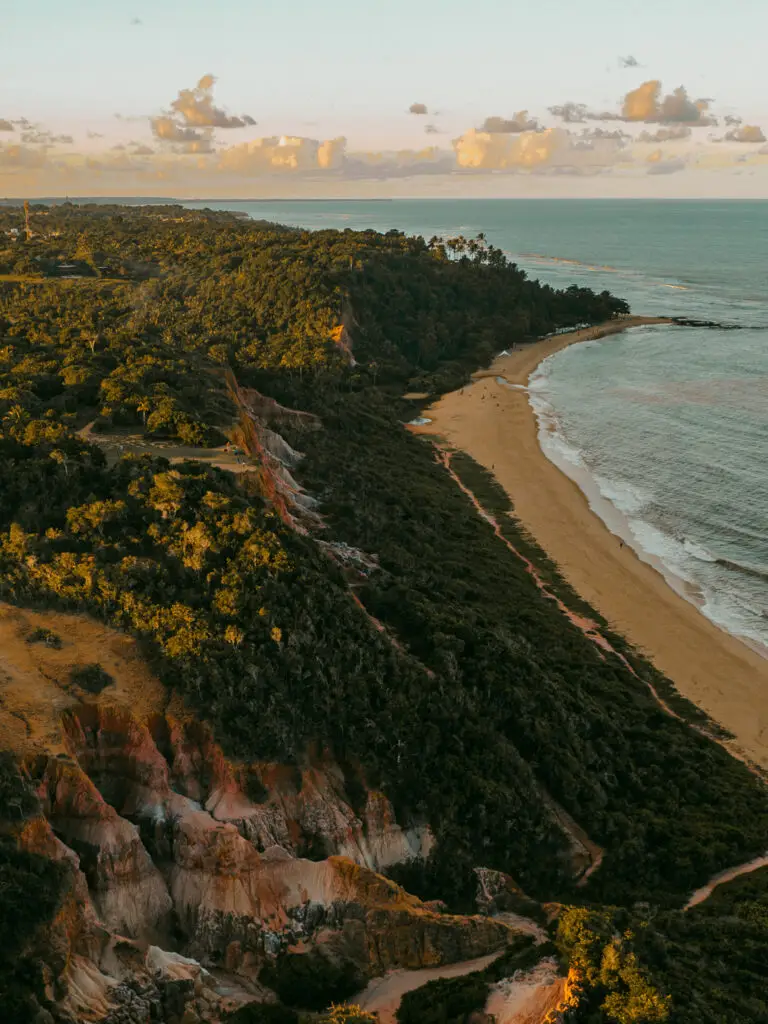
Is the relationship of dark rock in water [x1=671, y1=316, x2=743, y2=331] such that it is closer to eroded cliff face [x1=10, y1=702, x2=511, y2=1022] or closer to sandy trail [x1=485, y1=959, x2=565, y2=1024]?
eroded cliff face [x1=10, y1=702, x2=511, y2=1022]

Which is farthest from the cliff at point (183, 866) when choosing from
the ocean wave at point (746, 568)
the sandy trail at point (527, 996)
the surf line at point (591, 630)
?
the ocean wave at point (746, 568)

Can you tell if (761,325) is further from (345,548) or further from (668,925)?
(668,925)

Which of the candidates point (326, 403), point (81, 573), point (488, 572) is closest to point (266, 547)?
point (81, 573)

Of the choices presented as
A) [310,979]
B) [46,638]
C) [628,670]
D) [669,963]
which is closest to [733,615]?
[628,670]

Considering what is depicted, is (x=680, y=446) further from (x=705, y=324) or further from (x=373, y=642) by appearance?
(x=705, y=324)

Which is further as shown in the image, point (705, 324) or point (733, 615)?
point (705, 324)

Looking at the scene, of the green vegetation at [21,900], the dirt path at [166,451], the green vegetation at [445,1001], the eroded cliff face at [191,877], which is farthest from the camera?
the dirt path at [166,451]

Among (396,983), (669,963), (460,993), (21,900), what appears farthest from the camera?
(396,983)

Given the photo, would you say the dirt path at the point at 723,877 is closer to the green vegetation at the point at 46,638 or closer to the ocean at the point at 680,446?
the ocean at the point at 680,446
